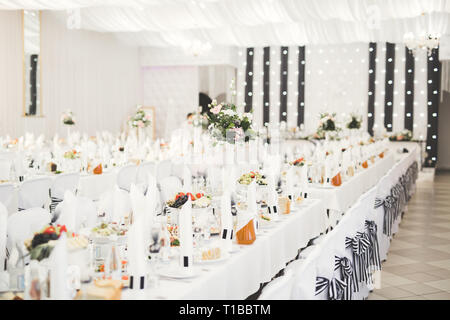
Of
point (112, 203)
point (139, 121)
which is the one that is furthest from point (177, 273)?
point (139, 121)

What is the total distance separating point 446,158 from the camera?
1664cm

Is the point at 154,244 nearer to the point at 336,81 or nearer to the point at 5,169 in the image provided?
the point at 5,169

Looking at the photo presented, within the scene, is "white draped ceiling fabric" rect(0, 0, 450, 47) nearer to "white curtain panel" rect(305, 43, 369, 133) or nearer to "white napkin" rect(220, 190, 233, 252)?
"white curtain panel" rect(305, 43, 369, 133)

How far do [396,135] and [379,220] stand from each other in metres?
9.51

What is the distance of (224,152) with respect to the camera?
860 centimetres

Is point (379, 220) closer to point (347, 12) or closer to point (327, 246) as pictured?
point (327, 246)

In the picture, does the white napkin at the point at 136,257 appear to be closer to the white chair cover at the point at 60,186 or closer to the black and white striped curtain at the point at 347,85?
the white chair cover at the point at 60,186

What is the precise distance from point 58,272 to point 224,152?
654cm

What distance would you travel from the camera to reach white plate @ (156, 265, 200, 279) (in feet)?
8.28

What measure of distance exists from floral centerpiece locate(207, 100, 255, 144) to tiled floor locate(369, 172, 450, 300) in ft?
6.35

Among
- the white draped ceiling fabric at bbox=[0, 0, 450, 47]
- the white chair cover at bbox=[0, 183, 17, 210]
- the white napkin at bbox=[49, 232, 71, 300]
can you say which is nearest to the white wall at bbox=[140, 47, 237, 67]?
the white draped ceiling fabric at bbox=[0, 0, 450, 47]

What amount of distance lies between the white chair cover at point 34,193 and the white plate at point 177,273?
3063 mm

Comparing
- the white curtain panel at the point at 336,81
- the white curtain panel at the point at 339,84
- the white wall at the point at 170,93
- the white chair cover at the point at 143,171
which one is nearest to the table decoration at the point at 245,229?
the white chair cover at the point at 143,171
